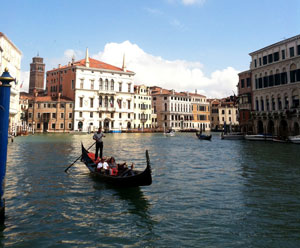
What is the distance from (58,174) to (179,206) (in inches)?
199

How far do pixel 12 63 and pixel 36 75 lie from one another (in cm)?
6516

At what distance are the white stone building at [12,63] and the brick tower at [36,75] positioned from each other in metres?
60.5

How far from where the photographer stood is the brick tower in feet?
318

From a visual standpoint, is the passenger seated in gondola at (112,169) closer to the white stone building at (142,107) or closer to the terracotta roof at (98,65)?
the terracotta roof at (98,65)

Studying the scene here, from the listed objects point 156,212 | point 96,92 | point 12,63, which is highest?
point 12,63

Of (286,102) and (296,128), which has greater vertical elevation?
(286,102)

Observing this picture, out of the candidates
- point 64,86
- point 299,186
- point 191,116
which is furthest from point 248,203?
point 191,116

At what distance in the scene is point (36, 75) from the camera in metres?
96.9

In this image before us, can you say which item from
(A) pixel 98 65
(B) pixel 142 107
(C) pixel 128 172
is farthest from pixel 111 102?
(C) pixel 128 172

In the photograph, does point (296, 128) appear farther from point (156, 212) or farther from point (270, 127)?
point (156, 212)

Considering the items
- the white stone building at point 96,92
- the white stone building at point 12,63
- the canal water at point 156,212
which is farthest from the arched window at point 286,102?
the white stone building at point 96,92

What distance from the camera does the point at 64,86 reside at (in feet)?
180

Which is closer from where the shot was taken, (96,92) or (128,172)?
(128,172)

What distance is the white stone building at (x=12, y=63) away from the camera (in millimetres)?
31578
